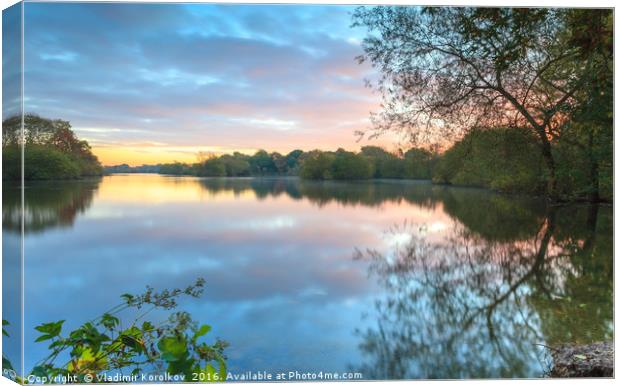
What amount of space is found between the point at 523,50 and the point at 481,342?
2.63m

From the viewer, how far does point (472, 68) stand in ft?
14.2

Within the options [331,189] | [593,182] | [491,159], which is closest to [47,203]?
[331,189]

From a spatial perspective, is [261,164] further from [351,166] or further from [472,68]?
[472,68]

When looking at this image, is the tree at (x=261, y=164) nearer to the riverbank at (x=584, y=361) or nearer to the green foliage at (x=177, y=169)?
the green foliage at (x=177, y=169)

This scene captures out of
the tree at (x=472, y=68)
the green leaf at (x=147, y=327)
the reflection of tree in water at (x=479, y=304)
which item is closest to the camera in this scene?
the green leaf at (x=147, y=327)

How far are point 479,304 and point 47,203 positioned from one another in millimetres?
3741

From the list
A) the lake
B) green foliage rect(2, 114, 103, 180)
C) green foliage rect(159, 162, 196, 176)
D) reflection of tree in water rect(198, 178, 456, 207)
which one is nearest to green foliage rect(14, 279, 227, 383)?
the lake

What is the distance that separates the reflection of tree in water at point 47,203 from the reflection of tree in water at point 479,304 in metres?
2.44

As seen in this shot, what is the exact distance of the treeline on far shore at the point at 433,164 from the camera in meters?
4.17

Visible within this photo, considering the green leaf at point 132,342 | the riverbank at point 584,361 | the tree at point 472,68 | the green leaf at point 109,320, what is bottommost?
the riverbank at point 584,361

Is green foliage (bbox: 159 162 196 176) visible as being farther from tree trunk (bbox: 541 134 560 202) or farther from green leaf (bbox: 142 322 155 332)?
tree trunk (bbox: 541 134 560 202)

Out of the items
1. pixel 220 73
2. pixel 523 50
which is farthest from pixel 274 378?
pixel 523 50

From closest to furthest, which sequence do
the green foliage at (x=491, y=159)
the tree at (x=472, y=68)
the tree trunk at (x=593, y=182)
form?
the tree at (x=472, y=68), the green foliage at (x=491, y=159), the tree trunk at (x=593, y=182)

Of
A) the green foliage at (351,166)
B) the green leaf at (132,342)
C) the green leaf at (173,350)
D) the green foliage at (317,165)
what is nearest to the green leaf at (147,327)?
the green leaf at (132,342)
